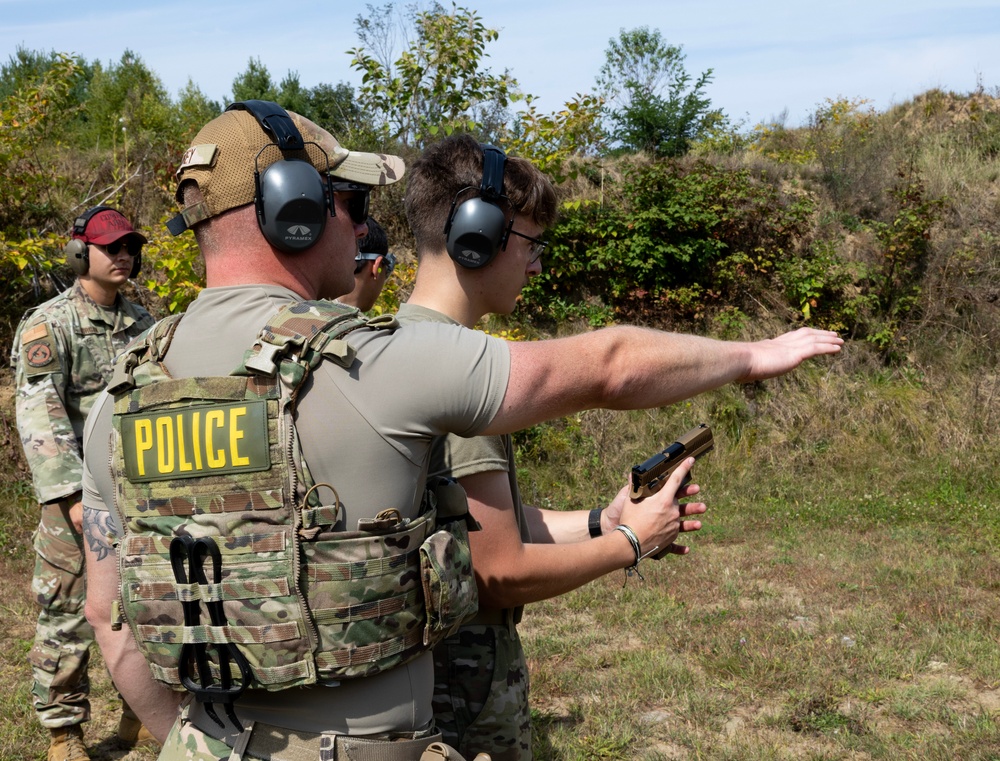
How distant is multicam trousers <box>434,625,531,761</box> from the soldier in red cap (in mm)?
2522

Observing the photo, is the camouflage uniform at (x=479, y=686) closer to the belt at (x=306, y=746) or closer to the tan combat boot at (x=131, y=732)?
→ the belt at (x=306, y=746)

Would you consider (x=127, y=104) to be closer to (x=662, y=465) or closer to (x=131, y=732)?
(x=131, y=732)

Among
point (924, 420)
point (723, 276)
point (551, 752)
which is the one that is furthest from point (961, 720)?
point (723, 276)

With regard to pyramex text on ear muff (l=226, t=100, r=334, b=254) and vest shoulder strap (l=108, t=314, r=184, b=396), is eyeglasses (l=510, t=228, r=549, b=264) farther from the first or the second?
vest shoulder strap (l=108, t=314, r=184, b=396)

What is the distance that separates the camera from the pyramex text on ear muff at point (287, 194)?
1.74 metres

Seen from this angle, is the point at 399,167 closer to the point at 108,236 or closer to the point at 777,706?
the point at 108,236

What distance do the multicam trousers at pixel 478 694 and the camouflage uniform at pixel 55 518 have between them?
8.51 feet

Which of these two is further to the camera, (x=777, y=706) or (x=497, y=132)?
(x=497, y=132)

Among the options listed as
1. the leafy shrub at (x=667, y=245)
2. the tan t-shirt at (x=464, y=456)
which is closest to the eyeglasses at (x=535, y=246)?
the tan t-shirt at (x=464, y=456)

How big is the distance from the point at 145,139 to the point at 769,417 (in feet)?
31.2

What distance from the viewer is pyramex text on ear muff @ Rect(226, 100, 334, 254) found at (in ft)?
5.72

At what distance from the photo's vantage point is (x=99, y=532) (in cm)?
197

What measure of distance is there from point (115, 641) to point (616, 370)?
4.06 ft

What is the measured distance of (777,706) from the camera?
4.67 m
